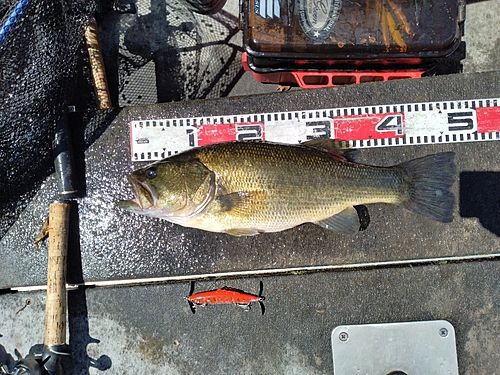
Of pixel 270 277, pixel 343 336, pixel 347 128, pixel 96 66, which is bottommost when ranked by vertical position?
pixel 343 336

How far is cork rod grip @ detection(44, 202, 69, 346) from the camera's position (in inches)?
113

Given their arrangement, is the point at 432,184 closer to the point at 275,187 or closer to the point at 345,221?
the point at 345,221

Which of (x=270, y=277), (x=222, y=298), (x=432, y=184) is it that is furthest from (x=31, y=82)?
(x=432, y=184)

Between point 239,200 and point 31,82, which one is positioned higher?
point 31,82

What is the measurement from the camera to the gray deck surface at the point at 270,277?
311 centimetres

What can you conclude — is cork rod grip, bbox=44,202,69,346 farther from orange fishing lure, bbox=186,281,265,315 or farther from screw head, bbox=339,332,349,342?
screw head, bbox=339,332,349,342

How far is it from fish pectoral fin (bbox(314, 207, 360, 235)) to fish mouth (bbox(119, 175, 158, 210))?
43.8 inches

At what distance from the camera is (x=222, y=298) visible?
3.08 meters

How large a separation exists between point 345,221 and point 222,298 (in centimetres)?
105

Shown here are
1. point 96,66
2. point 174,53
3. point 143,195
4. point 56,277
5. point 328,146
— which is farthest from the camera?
point 174,53

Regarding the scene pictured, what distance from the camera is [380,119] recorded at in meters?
Answer: 3.14

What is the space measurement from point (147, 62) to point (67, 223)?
1.52 metres

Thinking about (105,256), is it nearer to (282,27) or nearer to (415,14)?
(282,27)

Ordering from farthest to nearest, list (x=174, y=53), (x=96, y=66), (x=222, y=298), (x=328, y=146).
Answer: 1. (x=174, y=53)
2. (x=96, y=66)
3. (x=222, y=298)
4. (x=328, y=146)
